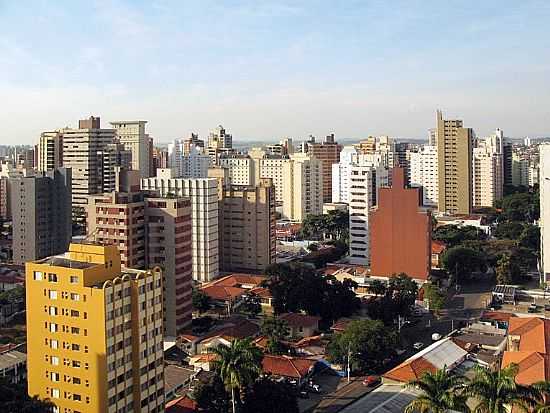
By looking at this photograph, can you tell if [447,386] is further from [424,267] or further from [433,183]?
[433,183]

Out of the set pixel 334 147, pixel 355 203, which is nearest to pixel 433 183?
pixel 334 147

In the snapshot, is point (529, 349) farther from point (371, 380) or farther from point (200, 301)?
point (200, 301)

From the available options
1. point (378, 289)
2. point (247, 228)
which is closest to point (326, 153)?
point (247, 228)

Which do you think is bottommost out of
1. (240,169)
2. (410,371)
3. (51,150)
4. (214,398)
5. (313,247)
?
(410,371)

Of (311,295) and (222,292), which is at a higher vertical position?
(311,295)

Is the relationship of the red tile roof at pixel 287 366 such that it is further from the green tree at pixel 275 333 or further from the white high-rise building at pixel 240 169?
the white high-rise building at pixel 240 169

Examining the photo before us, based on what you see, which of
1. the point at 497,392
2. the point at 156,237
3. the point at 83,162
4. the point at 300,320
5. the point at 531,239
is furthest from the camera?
the point at 83,162
